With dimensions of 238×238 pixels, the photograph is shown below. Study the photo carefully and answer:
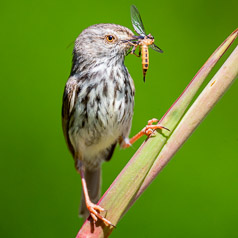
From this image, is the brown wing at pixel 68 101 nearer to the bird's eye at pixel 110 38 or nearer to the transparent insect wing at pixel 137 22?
the bird's eye at pixel 110 38

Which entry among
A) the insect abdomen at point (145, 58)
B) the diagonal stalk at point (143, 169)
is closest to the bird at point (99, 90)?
the insect abdomen at point (145, 58)

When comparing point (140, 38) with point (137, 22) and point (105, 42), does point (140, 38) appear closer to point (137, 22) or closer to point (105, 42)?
point (137, 22)

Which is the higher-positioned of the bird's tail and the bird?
the bird

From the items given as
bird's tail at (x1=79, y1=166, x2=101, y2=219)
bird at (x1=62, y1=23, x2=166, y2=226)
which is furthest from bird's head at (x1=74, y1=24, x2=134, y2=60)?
bird's tail at (x1=79, y1=166, x2=101, y2=219)

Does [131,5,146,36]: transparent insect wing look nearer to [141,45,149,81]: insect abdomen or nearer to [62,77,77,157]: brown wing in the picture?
[141,45,149,81]: insect abdomen

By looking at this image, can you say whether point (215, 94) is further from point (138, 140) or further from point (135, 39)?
point (138, 140)

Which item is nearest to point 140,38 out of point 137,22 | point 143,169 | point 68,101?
point 137,22

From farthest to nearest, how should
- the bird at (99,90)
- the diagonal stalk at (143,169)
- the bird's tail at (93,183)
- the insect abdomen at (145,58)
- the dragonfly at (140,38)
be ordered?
the bird's tail at (93,183) < the bird at (99,90) < the dragonfly at (140,38) < the insect abdomen at (145,58) < the diagonal stalk at (143,169)

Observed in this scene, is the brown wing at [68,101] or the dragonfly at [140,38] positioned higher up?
the dragonfly at [140,38]
